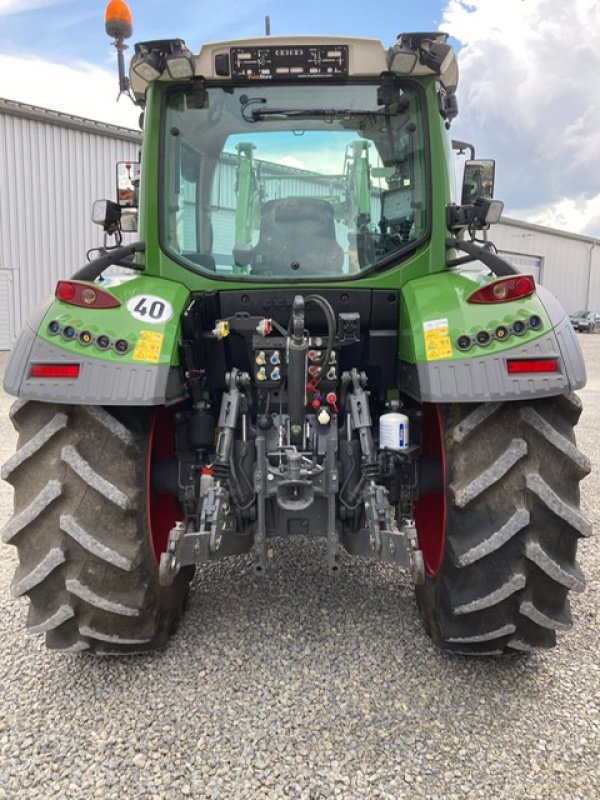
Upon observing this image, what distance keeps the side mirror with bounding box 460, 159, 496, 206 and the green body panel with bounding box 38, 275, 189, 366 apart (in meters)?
1.62

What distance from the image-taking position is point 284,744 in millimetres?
2201

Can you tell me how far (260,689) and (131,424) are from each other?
3.65 ft

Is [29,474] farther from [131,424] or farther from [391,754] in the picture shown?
[391,754]

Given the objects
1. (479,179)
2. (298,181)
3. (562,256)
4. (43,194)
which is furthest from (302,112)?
(562,256)

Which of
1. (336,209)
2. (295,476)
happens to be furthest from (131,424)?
(336,209)

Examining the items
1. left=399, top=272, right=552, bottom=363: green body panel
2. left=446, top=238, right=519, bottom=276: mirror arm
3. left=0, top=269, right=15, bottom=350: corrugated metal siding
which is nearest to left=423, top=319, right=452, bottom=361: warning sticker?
left=399, top=272, right=552, bottom=363: green body panel

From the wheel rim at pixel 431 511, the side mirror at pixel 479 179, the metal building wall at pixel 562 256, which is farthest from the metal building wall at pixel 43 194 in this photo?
the metal building wall at pixel 562 256

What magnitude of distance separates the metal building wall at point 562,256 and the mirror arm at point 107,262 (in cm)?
3184

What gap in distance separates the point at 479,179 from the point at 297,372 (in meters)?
1.48

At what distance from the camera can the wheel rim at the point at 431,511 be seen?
10.1 feet

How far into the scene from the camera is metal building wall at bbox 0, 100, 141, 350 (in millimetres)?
16109

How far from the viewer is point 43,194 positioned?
16547 millimetres

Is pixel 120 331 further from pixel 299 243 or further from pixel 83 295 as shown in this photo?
pixel 299 243

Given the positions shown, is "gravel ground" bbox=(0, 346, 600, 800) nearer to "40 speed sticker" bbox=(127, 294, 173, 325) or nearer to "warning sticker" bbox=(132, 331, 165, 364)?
"warning sticker" bbox=(132, 331, 165, 364)
